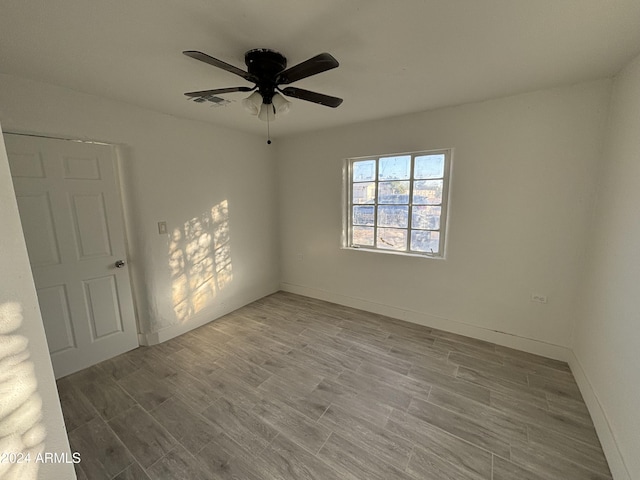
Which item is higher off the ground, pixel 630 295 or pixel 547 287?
pixel 630 295

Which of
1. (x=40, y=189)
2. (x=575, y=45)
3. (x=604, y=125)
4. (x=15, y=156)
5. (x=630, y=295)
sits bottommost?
(x=630, y=295)

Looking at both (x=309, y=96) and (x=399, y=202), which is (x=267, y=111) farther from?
(x=399, y=202)

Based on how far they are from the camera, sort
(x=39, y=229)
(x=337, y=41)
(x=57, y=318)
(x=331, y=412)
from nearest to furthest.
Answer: (x=337, y=41)
(x=331, y=412)
(x=39, y=229)
(x=57, y=318)

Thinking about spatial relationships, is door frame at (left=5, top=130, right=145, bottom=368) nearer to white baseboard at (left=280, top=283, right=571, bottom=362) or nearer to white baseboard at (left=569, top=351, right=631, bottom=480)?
white baseboard at (left=280, top=283, right=571, bottom=362)

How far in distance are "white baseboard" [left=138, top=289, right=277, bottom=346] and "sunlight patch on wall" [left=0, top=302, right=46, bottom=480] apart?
2102 mm

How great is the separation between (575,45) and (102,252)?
12.7 feet

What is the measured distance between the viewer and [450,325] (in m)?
2.84

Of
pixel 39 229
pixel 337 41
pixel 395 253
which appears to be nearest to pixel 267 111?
pixel 337 41

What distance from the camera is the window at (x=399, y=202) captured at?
280 cm

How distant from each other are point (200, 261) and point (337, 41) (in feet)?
8.63

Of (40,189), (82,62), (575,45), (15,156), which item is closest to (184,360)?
(40,189)

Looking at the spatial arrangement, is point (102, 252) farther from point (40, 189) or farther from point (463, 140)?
point (463, 140)

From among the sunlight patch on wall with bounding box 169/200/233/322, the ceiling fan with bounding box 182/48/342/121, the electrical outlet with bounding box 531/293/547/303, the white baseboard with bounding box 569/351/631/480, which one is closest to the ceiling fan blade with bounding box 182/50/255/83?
the ceiling fan with bounding box 182/48/342/121

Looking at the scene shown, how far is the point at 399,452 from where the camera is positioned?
1.53 meters
